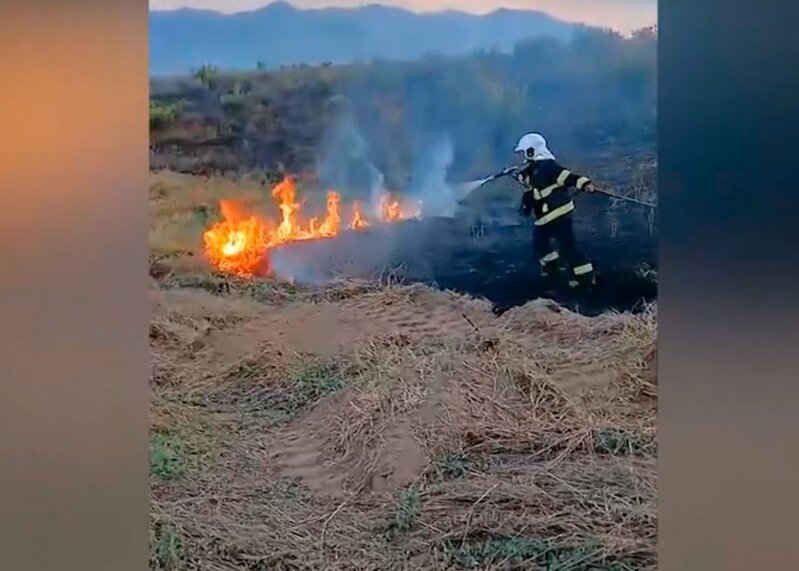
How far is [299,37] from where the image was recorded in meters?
2.20

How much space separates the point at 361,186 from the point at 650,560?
1.26 m

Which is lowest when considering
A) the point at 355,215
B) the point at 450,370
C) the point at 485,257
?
the point at 450,370

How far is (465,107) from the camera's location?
7.21ft

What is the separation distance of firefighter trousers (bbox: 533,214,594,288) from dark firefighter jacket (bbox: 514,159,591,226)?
0.02 meters

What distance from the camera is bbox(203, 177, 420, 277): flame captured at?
2.21m

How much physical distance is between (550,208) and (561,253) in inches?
5.0

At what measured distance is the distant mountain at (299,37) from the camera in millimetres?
2195

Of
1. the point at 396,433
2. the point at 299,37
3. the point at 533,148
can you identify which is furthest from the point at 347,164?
the point at 396,433

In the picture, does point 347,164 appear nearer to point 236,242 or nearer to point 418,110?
point 418,110

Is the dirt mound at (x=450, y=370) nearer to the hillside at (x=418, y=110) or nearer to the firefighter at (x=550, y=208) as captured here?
the firefighter at (x=550, y=208)

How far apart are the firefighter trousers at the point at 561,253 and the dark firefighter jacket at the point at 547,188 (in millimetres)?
25

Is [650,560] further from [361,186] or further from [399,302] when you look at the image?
[361,186]
